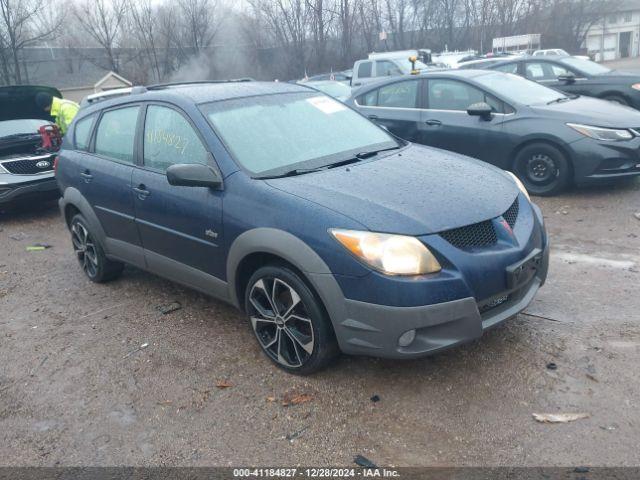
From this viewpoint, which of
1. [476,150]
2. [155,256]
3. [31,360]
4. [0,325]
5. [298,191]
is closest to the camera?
[298,191]

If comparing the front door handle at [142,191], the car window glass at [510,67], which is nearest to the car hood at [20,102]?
the front door handle at [142,191]

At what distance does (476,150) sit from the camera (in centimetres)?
723

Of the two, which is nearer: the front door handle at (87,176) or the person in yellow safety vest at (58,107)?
the front door handle at (87,176)

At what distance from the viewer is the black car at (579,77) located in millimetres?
10227

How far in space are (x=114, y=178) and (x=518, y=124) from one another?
4.78 m

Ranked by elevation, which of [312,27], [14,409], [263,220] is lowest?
[14,409]

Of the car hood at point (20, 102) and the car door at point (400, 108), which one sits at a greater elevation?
the car hood at point (20, 102)

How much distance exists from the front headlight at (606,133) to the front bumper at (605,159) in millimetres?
59

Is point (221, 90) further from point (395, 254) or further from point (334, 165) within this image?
point (395, 254)

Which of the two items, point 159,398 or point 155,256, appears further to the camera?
point 155,256

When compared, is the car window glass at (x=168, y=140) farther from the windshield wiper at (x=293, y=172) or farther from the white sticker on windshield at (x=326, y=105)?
the white sticker on windshield at (x=326, y=105)

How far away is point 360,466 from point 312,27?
A: 39665mm

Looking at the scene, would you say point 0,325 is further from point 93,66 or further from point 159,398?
point 93,66

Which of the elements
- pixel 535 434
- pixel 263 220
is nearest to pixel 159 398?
pixel 263 220
